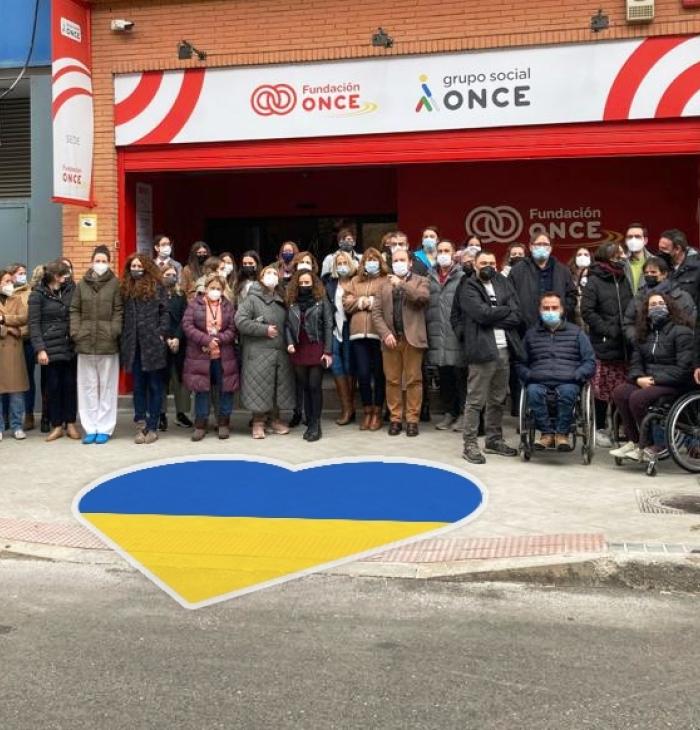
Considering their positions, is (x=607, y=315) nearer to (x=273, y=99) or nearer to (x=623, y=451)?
(x=623, y=451)

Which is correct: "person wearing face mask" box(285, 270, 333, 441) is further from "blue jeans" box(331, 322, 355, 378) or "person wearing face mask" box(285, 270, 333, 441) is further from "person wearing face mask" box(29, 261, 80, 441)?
"person wearing face mask" box(29, 261, 80, 441)

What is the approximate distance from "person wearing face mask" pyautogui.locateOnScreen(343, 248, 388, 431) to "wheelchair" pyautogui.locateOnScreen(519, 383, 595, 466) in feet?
6.99

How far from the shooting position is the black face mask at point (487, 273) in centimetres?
882

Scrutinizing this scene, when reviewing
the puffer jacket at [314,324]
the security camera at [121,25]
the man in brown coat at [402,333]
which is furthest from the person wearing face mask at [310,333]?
the security camera at [121,25]

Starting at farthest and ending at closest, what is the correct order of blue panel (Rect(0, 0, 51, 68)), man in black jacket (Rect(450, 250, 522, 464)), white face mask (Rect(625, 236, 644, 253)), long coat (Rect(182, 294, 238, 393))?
blue panel (Rect(0, 0, 51, 68)), long coat (Rect(182, 294, 238, 393)), white face mask (Rect(625, 236, 644, 253)), man in black jacket (Rect(450, 250, 522, 464))

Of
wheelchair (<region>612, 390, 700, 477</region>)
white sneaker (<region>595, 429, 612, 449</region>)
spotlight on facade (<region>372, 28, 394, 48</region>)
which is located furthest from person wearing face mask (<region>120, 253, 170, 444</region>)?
wheelchair (<region>612, 390, 700, 477</region>)

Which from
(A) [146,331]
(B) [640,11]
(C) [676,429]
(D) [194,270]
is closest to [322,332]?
(A) [146,331]

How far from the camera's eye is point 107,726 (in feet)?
12.3

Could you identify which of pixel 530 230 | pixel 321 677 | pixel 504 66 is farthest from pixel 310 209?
pixel 321 677

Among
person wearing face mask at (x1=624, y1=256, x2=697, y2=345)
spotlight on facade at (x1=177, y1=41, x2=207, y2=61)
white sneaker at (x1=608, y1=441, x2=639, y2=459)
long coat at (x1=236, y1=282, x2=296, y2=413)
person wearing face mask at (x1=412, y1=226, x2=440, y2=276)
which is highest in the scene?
spotlight on facade at (x1=177, y1=41, x2=207, y2=61)

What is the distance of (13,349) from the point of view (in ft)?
34.5

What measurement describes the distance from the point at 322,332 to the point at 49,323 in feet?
9.80

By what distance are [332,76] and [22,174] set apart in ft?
15.9

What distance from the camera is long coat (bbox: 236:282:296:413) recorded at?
9.98 metres
